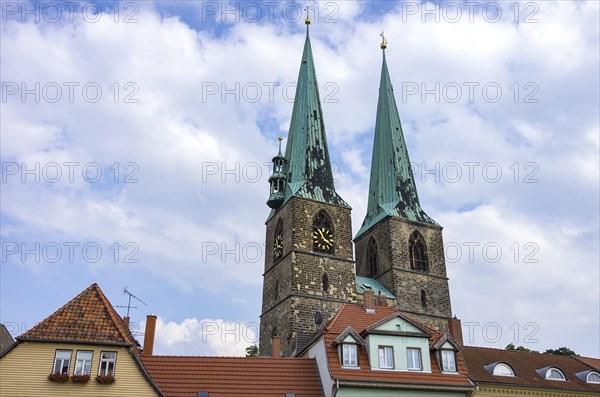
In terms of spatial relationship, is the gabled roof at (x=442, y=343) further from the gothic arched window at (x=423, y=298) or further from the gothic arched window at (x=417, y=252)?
the gothic arched window at (x=417, y=252)

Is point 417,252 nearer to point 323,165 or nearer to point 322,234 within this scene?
point 322,234

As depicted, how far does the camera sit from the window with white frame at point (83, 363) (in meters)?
23.7

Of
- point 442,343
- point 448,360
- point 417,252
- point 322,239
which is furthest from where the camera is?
point 417,252

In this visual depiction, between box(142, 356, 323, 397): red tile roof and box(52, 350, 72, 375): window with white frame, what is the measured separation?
3459 mm

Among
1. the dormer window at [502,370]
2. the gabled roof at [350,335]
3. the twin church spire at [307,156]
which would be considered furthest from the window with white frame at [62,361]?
the twin church spire at [307,156]

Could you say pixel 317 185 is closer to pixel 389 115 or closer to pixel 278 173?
pixel 278 173

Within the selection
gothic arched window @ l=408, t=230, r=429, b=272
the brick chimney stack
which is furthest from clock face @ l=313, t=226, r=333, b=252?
the brick chimney stack

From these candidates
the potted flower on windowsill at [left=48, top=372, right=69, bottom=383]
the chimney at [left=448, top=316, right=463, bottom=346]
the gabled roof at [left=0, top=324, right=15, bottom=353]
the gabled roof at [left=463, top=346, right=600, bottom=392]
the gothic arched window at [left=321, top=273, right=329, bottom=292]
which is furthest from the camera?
the gothic arched window at [left=321, top=273, right=329, bottom=292]

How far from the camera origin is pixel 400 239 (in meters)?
52.5

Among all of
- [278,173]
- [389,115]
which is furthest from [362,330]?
[389,115]

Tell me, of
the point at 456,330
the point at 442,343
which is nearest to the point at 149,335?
the point at 442,343

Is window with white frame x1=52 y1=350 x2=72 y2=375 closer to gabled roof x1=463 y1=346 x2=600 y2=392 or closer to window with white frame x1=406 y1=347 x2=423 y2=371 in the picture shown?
window with white frame x1=406 y1=347 x2=423 y2=371

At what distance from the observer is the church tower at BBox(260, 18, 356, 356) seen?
151 ft

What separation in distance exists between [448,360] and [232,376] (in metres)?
9.33
